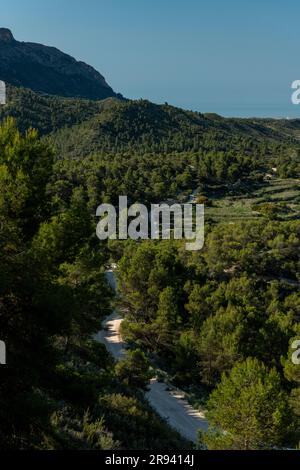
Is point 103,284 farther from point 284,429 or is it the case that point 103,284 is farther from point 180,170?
point 180,170

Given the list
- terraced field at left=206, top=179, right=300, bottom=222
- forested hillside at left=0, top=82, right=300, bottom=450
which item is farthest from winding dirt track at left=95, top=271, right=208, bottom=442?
terraced field at left=206, top=179, right=300, bottom=222

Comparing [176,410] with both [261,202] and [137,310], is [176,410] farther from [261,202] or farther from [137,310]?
[261,202]

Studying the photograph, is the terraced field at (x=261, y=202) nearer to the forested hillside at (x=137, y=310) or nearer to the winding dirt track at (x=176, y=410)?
the forested hillside at (x=137, y=310)

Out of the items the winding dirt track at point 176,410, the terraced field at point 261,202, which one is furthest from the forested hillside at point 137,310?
the winding dirt track at point 176,410

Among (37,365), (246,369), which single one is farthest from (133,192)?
(37,365)

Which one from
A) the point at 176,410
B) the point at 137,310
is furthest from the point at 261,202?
the point at 176,410

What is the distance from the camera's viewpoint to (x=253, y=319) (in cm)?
3297

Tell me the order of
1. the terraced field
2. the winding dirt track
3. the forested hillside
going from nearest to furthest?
the forested hillside < the winding dirt track < the terraced field

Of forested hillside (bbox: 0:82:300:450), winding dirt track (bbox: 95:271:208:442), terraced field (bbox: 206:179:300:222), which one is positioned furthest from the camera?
terraced field (bbox: 206:179:300:222)

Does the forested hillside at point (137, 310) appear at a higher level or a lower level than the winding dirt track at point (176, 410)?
higher

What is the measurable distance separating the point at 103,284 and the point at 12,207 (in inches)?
488

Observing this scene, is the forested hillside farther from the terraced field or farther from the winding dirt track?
the winding dirt track

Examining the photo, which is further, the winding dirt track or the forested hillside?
the winding dirt track

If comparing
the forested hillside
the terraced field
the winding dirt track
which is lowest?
the winding dirt track
